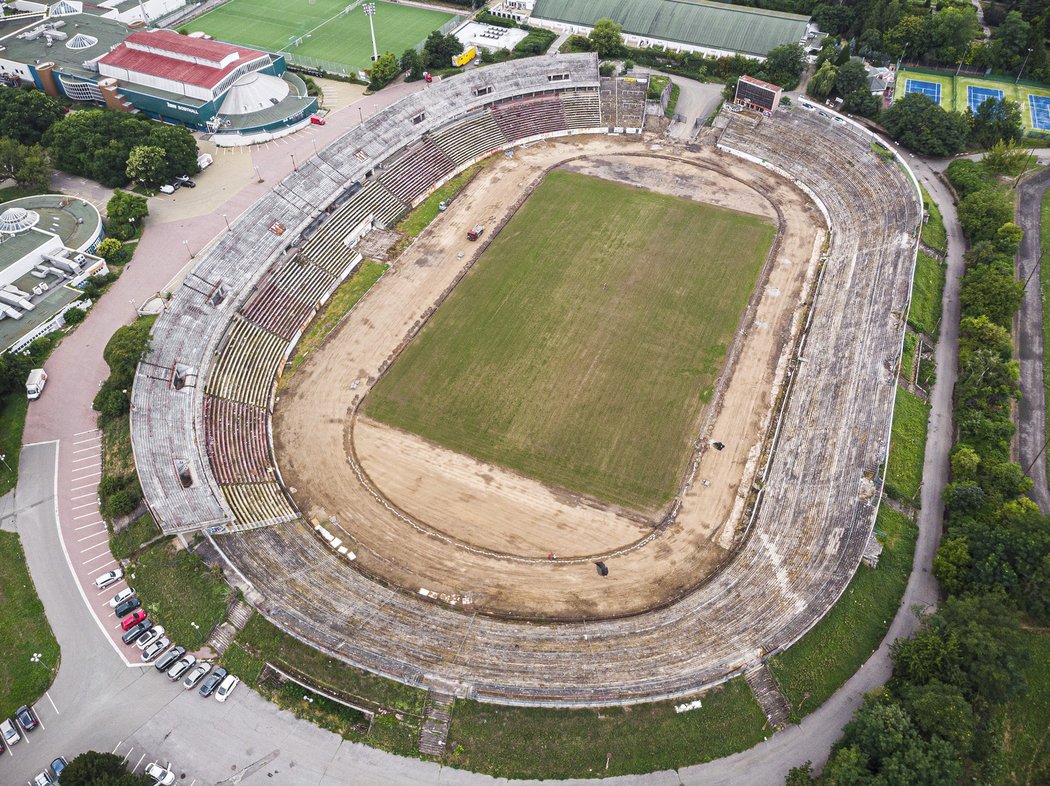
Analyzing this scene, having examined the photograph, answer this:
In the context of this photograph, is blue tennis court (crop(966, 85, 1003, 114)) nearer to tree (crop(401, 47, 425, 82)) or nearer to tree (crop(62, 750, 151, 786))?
tree (crop(401, 47, 425, 82))

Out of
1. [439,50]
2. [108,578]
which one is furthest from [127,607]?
[439,50]

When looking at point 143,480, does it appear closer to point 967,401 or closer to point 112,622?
point 112,622

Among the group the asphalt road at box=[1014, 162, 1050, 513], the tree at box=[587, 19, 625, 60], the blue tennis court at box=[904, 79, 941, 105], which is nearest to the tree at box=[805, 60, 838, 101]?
the blue tennis court at box=[904, 79, 941, 105]

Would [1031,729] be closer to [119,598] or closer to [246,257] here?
[119,598]

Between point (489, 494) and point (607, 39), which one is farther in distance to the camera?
point (607, 39)

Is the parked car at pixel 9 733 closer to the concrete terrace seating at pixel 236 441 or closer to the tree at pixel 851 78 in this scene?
the concrete terrace seating at pixel 236 441

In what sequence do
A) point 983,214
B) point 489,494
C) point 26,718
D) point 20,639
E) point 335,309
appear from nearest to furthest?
point 26,718, point 20,639, point 489,494, point 335,309, point 983,214

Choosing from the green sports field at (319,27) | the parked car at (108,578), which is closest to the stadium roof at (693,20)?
the green sports field at (319,27)
